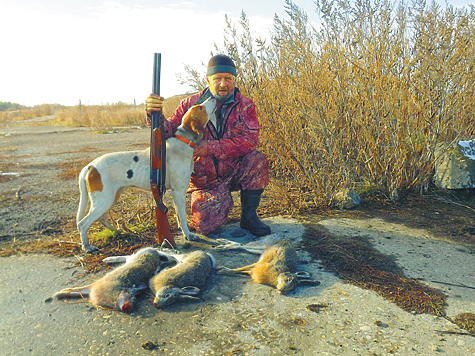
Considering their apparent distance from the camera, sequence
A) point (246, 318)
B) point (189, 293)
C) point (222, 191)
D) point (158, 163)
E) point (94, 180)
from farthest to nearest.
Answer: point (222, 191), point (158, 163), point (94, 180), point (189, 293), point (246, 318)

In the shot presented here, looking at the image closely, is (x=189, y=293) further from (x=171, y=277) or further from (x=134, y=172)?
(x=134, y=172)

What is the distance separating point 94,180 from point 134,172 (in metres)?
0.34

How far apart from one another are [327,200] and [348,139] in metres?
0.77

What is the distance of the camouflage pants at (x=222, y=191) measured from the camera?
146 inches

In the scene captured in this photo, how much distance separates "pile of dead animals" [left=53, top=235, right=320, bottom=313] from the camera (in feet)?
7.78

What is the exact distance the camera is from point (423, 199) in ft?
14.3

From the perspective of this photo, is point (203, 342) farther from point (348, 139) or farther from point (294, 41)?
point (294, 41)

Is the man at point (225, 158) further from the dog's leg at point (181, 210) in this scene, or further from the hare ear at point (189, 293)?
the hare ear at point (189, 293)

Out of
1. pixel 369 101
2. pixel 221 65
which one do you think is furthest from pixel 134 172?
pixel 369 101

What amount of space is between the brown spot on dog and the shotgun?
0.44 metres

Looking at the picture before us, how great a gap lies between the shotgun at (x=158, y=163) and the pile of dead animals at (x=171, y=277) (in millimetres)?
359

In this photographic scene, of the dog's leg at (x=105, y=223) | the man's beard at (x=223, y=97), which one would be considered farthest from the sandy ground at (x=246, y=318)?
the man's beard at (x=223, y=97)

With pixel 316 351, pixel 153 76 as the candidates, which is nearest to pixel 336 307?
pixel 316 351

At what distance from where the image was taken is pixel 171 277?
2.46m
